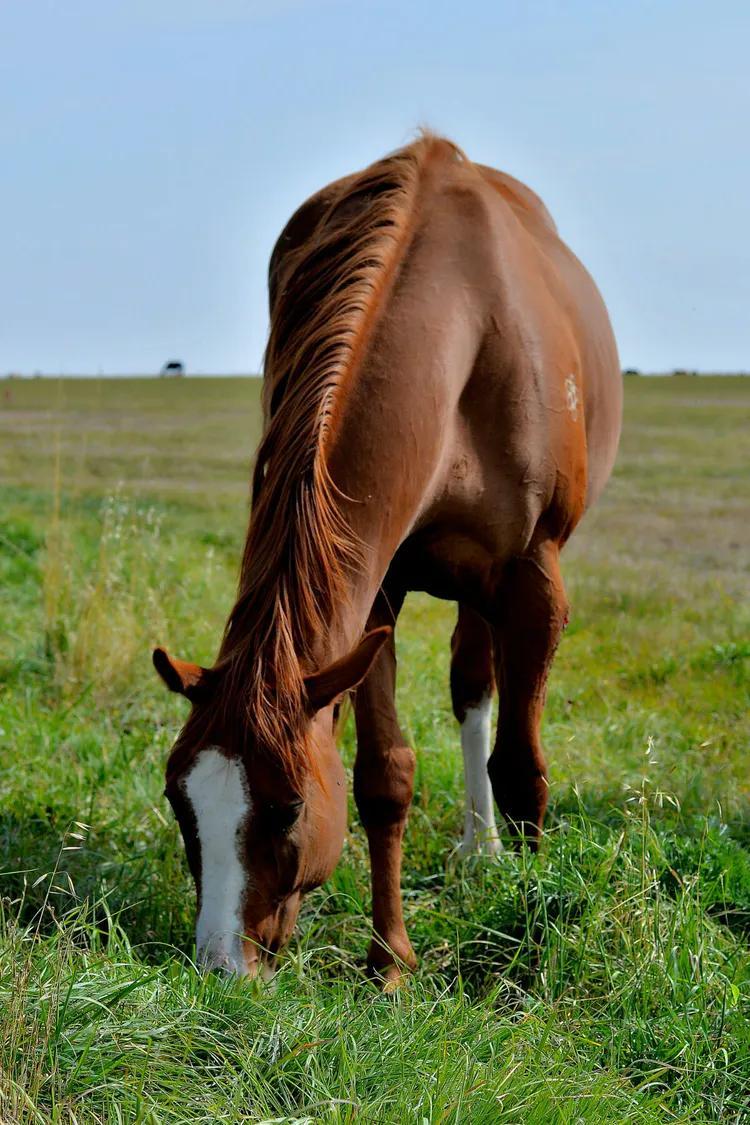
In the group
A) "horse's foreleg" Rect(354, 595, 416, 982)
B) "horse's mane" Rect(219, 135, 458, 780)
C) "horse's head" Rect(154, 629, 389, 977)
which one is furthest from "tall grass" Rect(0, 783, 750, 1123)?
"horse's mane" Rect(219, 135, 458, 780)

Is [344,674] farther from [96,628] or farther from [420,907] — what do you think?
[96,628]

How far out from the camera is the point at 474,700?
15.0 feet

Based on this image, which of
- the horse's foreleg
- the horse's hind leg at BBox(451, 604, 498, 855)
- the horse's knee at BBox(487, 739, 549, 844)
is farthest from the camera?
the horse's hind leg at BBox(451, 604, 498, 855)

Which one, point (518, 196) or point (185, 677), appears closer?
point (185, 677)

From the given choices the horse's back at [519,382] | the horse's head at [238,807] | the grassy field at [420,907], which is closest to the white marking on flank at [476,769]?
the grassy field at [420,907]

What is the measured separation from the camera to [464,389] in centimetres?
335

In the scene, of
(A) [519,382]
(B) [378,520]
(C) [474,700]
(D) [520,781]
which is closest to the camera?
(B) [378,520]

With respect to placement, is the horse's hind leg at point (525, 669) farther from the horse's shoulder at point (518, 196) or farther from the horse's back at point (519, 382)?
the horse's shoulder at point (518, 196)

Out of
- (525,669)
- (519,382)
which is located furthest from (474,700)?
(519,382)

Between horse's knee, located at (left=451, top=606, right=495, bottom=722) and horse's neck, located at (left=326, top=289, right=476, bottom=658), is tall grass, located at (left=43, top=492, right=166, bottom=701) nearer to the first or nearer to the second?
horse's knee, located at (left=451, top=606, right=495, bottom=722)

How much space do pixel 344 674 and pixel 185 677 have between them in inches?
14.0

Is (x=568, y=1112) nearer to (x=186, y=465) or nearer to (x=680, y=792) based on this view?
(x=680, y=792)

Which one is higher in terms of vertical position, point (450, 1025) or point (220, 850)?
point (220, 850)

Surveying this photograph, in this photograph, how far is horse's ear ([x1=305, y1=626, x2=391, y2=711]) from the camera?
253 centimetres
